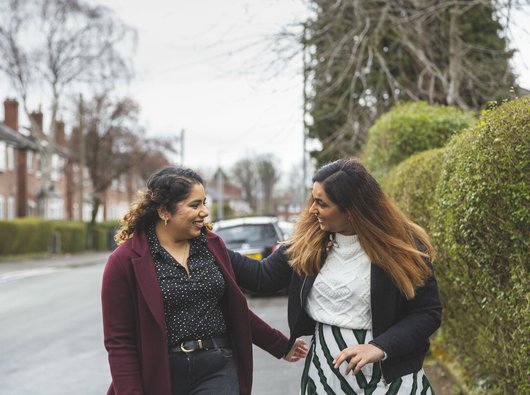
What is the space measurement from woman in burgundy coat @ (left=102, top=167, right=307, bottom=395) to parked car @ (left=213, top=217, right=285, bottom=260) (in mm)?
11360

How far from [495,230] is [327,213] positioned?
4.57 feet

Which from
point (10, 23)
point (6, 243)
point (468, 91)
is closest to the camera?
point (468, 91)

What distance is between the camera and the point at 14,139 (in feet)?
143

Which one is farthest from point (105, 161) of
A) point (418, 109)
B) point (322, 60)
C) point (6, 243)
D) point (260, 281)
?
point (260, 281)

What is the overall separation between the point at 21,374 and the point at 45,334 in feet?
9.91

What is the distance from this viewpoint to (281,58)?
12.9m

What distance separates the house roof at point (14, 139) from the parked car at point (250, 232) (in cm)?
3025

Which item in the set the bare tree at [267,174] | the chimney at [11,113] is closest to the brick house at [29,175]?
the chimney at [11,113]

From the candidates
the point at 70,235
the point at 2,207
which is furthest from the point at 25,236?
the point at 2,207

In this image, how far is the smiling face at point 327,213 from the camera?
3229mm

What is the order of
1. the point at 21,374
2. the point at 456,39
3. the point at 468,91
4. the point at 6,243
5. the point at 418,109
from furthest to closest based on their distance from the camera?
the point at 6,243, the point at 468,91, the point at 456,39, the point at 418,109, the point at 21,374

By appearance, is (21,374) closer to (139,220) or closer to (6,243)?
(139,220)

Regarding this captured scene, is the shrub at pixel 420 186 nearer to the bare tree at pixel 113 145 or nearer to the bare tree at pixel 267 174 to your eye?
the bare tree at pixel 113 145

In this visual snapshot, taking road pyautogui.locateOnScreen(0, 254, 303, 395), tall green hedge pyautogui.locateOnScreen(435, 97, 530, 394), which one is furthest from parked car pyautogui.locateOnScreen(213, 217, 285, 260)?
tall green hedge pyautogui.locateOnScreen(435, 97, 530, 394)
